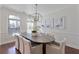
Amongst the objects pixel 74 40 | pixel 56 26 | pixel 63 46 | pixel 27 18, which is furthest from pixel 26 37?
pixel 74 40

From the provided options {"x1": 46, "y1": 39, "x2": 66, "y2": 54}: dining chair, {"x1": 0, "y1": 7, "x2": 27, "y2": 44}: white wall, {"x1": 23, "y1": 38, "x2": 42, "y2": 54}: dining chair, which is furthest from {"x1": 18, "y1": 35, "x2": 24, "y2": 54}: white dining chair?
{"x1": 46, "y1": 39, "x2": 66, "y2": 54}: dining chair

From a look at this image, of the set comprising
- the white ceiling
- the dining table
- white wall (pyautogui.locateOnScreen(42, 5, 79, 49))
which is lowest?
the dining table

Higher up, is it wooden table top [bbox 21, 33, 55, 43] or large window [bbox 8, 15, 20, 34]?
large window [bbox 8, 15, 20, 34]

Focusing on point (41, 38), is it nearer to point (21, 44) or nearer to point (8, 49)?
point (21, 44)

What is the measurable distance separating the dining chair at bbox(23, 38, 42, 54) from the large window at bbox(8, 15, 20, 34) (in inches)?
10.1

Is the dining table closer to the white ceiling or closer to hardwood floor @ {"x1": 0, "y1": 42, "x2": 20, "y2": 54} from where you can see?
hardwood floor @ {"x1": 0, "y1": 42, "x2": 20, "y2": 54}

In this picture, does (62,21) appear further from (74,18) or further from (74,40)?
(74,40)

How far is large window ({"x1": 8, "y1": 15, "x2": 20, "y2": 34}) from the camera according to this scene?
166cm

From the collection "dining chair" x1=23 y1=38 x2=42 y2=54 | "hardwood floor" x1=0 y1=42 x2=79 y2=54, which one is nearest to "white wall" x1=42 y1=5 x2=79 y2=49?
"hardwood floor" x1=0 y1=42 x2=79 y2=54

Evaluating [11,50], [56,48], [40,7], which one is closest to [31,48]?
[11,50]

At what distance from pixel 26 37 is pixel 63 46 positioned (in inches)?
29.2

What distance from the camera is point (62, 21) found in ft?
5.63

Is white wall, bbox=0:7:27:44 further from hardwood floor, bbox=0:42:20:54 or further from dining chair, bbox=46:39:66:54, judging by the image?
dining chair, bbox=46:39:66:54

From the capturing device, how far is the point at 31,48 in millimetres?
1663
